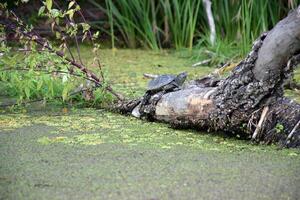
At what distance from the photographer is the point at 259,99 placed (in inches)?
70.7

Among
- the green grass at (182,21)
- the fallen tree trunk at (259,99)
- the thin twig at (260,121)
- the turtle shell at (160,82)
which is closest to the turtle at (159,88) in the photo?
the turtle shell at (160,82)

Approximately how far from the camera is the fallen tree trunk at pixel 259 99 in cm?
172

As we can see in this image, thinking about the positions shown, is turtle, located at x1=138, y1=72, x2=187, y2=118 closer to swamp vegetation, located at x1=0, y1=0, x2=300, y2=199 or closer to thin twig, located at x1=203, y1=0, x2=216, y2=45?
swamp vegetation, located at x1=0, y1=0, x2=300, y2=199

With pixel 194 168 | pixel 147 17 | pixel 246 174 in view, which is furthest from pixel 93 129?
pixel 147 17

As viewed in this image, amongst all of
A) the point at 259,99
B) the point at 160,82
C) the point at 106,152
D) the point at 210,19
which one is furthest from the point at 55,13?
the point at 210,19

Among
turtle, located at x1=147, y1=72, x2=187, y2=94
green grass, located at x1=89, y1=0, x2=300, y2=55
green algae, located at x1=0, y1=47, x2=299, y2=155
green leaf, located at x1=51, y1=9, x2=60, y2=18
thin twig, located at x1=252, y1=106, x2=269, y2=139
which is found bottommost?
green algae, located at x1=0, y1=47, x2=299, y2=155

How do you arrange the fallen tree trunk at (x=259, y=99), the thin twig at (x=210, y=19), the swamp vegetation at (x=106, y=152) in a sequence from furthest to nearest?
the thin twig at (x=210, y=19), the fallen tree trunk at (x=259, y=99), the swamp vegetation at (x=106, y=152)

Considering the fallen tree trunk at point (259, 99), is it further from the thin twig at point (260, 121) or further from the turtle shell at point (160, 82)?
the turtle shell at point (160, 82)

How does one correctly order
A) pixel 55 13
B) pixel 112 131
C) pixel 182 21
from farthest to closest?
1. pixel 182 21
2. pixel 55 13
3. pixel 112 131

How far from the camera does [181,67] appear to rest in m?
3.46

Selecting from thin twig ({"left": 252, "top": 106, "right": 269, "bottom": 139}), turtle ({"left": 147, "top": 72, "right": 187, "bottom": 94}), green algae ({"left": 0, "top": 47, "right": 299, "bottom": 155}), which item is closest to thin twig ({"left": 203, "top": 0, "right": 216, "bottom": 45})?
green algae ({"left": 0, "top": 47, "right": 299, "bottom": 155})

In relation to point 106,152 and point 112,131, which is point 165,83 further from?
point 106,152

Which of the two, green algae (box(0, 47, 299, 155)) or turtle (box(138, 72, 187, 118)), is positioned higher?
turtle (box(138, 72, 187, 118))

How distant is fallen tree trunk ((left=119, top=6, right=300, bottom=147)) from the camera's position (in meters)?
1.72
